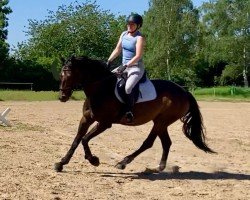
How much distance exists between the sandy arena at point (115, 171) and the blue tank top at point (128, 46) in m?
2.03

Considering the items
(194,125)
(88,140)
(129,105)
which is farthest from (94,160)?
(194,125)

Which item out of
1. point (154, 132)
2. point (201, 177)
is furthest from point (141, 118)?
point (201, 177)

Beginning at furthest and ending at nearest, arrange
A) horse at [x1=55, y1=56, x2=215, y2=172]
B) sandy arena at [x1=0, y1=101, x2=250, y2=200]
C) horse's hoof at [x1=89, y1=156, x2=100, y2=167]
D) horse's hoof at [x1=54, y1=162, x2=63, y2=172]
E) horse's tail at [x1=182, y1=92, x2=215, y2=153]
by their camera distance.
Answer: horse's tail at [x1=182, y1=92, x2=215, y2=153], horse's hoof at [x1=89, y1=156, x2=100, y2=167], horse at [x1=55, y1=56, x2=215, y2=172], horse's hoof at [x1=54, y1=162, x2=63, y2=172], sandy arena at [x1=0, y1=101, x2=250, y2=200]

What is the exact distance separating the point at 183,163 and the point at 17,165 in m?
3.44

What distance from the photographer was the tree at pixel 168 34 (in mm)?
69938

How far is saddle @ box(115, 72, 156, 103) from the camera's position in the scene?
9070mm

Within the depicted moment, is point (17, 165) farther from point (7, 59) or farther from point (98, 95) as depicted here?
point (7, 59)

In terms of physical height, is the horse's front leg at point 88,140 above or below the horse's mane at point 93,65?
below

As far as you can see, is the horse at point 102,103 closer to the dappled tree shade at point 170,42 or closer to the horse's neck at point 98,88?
the horse's neck at point 98,88

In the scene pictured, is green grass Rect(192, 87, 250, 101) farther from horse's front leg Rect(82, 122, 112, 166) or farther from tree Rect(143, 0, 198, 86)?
horse's front leg Rect(82, 122, 112, 166)

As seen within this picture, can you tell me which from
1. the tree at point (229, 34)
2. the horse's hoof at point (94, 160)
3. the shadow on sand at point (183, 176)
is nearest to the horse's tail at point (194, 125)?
the shadow on sand at point (183, 176)

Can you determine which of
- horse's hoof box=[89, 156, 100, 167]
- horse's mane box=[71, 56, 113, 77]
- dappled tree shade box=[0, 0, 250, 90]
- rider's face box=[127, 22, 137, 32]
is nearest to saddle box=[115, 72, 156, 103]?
horse's mane box=[71, 56, 113, 77]

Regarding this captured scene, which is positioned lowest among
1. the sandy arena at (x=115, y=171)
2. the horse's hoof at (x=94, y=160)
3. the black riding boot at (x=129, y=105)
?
the sandy arena at (x=115, y=171)

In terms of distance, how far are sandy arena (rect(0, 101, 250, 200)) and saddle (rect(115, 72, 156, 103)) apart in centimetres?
132
